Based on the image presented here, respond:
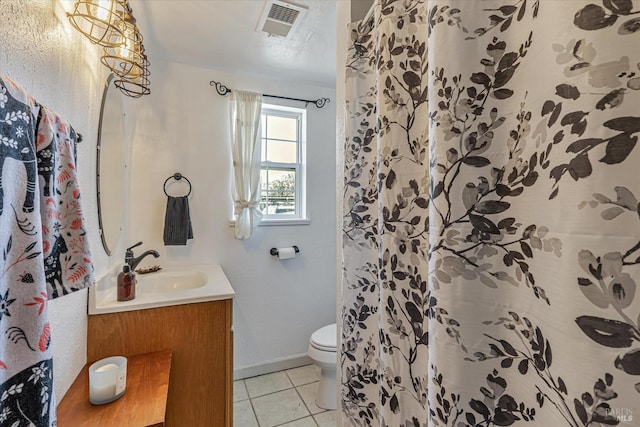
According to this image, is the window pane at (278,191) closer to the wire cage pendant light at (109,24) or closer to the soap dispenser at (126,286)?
the soap dispenser at (126,286)

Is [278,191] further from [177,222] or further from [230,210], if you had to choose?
[177,222]

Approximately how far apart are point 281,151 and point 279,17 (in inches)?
40.7

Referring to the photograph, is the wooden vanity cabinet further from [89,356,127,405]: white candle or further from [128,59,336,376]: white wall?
[128,59,336,376]: white wall

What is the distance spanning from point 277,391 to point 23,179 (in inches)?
82.0

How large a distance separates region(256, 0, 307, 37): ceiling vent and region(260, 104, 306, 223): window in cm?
70

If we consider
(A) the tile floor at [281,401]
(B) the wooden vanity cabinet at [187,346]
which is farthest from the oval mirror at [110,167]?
(A) the tile floor at [281,401]

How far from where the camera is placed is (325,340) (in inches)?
73.9

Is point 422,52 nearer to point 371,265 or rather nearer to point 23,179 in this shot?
point 371,265

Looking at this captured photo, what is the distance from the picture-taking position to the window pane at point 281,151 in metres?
2.40

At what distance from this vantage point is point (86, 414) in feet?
2.95

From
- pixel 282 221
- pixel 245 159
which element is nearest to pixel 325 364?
pixel 282 221

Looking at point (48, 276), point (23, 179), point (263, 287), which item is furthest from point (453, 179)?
point (263, 287)

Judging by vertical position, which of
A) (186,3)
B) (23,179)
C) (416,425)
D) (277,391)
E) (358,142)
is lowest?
(277,391)

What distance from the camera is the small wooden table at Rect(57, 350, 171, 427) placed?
87 centimetres
